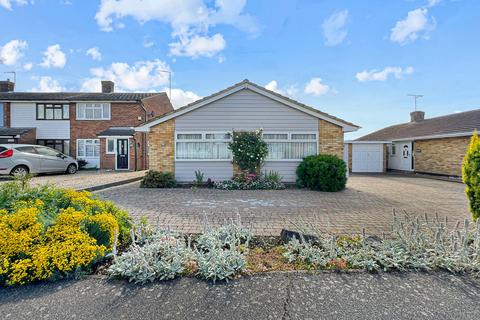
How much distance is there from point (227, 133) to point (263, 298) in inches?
361

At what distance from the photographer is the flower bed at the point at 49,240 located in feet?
9.62

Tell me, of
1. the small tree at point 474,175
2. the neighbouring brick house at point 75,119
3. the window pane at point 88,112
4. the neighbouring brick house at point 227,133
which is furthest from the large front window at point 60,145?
the small tree at point 474,175

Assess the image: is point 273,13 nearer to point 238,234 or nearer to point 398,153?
point 238,234

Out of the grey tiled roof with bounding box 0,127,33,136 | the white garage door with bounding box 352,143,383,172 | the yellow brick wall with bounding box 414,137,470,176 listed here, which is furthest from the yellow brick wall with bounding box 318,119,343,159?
the grey tiled roof with bounding box 0,127,33,136

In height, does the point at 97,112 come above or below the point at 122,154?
above

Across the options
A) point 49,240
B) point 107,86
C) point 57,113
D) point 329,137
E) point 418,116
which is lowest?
point 49,240

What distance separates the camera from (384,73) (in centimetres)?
1126

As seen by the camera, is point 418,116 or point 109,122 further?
point 418,116

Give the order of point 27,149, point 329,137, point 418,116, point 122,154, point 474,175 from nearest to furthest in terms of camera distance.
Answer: point 474,175 → point 329,137 → point 27,149 → point 122,154 → point 418,116

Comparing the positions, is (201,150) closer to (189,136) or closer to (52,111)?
(189,136)

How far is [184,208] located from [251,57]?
7.79m

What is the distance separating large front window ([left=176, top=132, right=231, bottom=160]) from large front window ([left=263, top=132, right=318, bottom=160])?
1.85 metres

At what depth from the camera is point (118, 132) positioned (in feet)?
62.7

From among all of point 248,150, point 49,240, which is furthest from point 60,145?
point 49,240
